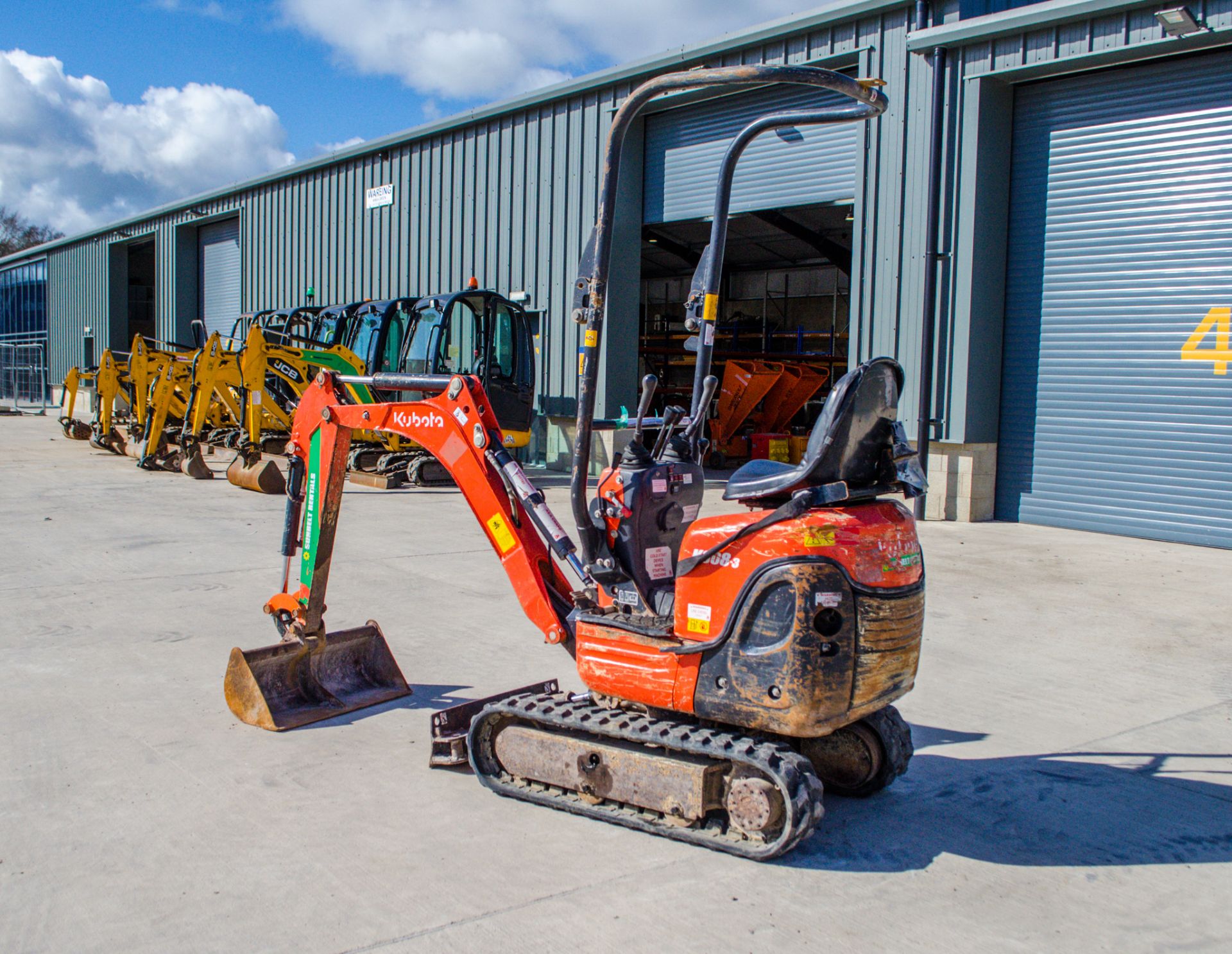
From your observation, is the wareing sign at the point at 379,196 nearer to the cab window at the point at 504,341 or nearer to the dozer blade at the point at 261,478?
the cab window at the point at 504,341

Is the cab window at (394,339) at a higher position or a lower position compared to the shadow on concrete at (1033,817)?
higher

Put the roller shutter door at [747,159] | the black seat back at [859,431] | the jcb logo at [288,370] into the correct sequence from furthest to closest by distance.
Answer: the jcb logo at [288,370] < the roller shutter door at [747,159] < the black seat back at [859,431]

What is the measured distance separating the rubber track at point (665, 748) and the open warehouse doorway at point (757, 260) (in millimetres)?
2196

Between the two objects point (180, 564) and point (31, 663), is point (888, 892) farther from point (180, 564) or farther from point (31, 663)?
point (180, 564)

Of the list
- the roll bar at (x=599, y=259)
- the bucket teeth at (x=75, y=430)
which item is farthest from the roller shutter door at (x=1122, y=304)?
the bucket teeth at (x=75, y=430)

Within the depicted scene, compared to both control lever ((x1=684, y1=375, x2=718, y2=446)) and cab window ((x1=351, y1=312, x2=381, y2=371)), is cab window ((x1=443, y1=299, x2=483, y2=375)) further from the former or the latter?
control lever ((x1=684, y1=375, x2=718, y2=446))

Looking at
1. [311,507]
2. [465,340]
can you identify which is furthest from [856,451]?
[465,340]

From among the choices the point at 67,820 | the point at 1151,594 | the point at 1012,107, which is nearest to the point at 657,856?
the point at 67,820

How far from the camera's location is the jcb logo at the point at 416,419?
4.59 meters

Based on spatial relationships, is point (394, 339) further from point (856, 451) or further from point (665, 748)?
point (856, 451)

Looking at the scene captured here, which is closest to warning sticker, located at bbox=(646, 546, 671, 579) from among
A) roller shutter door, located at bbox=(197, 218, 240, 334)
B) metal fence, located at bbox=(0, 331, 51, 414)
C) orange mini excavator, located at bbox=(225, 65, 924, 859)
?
orange mini excavator, located at bbox=(225, 65, 924, 859)

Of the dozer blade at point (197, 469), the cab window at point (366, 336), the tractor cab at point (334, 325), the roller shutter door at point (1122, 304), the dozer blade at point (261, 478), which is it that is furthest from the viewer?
the tractor cab at point (334, 325)

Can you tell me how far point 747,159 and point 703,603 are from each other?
12.6 meters

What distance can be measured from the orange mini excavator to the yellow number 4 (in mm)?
8323
